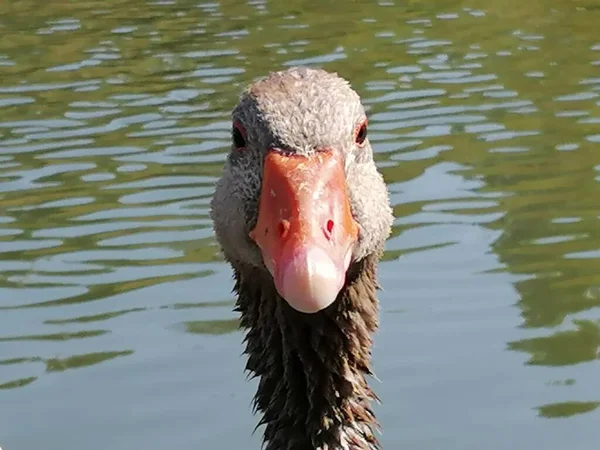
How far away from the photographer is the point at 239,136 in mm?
5094

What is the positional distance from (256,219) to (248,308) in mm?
648

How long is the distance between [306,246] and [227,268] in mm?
5371

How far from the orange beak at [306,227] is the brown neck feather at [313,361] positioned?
0.56 metres

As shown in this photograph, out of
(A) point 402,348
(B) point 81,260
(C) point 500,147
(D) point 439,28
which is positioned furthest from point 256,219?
(D) point 439,28

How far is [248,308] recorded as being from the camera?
5430 millimetres

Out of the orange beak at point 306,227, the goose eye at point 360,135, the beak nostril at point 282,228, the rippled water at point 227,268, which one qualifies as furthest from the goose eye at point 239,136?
the rippled water at point 227,268

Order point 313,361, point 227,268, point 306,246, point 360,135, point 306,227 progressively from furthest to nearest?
1. point 227,268
2. point 313,361
3. point 360,135
4. point 306,227
5. point 306,246

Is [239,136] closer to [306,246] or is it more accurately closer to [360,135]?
[360,135]

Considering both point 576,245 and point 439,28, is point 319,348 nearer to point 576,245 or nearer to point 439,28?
point 576,245

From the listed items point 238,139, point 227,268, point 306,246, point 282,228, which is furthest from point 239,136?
point 227,268

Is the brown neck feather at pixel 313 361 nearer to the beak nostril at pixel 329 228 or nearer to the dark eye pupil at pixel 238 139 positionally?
the dark eye pupil at pixel 238 139

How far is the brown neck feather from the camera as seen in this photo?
208 inches

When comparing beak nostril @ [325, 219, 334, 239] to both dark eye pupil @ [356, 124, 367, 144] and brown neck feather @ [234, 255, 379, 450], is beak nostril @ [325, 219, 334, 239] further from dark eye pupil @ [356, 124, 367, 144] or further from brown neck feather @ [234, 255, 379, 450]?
brown neck feather @ [234, 255, 379, 450]

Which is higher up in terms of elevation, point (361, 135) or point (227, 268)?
point (361, 135)
